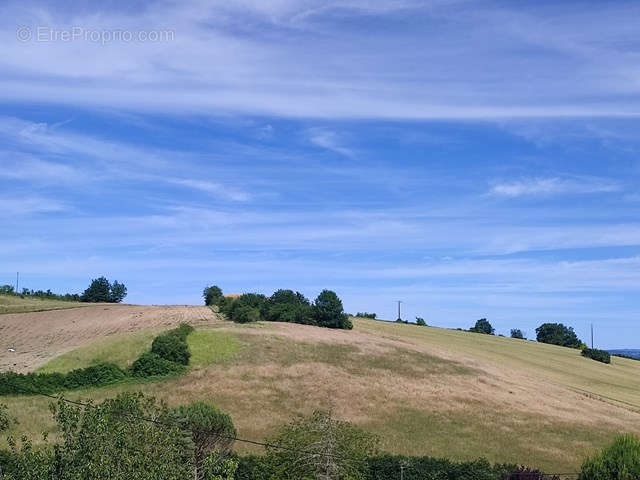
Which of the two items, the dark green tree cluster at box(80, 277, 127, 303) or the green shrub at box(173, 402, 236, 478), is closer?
the green shrub at box(173, 402, 236, 478)

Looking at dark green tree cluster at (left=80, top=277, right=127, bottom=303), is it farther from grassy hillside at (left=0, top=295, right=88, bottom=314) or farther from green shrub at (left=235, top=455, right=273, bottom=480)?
green shrub at (left=235, top=455, right=273, bottom=480)

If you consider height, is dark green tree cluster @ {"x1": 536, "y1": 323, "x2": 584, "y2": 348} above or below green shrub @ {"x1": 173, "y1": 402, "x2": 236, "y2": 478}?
above

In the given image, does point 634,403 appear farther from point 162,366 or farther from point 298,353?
point 162,366

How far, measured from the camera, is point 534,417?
61.9 meters

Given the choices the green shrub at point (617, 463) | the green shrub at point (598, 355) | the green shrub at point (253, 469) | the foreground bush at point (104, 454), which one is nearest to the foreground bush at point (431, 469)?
the green shrub at point (617, 463)

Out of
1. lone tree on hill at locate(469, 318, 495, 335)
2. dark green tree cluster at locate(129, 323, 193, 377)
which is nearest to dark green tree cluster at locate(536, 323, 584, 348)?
lone tree on hill at locate(469, 318, 495, 335)

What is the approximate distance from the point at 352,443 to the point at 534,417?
3340 centimetres

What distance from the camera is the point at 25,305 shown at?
115938 millimetres

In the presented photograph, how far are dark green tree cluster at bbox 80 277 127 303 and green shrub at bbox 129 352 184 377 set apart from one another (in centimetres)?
7873

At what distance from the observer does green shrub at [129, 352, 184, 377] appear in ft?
210

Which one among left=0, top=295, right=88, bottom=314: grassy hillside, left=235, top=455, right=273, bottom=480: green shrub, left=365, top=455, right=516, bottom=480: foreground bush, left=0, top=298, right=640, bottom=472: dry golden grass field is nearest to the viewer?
left=235, top=455, right=273, bottom=480: green shrub

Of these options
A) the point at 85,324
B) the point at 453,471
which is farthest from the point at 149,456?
the point at 85,324

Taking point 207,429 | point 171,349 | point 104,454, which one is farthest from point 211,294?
point 104,454

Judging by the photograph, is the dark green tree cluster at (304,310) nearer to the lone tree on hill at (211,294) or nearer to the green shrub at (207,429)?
the lone tree on hill at (211,294)
